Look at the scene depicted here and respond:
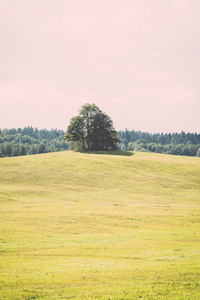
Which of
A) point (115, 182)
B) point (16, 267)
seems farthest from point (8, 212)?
point (115, 182)

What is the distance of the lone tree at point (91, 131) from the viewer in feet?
343

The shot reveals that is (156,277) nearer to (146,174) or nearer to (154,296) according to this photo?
(154,296)

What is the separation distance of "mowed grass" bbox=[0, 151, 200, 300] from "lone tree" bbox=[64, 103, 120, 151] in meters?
42.0

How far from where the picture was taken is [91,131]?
10656 centimetres

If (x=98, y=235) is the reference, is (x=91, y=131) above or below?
above

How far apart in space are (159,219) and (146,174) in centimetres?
3222

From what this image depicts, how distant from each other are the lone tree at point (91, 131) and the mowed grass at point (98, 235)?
138ft

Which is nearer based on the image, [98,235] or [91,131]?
[98,235]

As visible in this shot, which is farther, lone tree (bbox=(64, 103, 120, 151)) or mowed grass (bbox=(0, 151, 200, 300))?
lone tree (bbox=(64, 103, 120, 151))

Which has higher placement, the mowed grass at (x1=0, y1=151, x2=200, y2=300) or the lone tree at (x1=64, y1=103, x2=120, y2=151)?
the lone tree at (x1=64, y1=103, x2=120, y2=151)

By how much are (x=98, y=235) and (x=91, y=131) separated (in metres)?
Answer: 82.5

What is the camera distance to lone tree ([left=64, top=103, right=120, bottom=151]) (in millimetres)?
104625

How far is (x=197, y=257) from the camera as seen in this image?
19.2m

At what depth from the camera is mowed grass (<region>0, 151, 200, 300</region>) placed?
14281 millimetres
